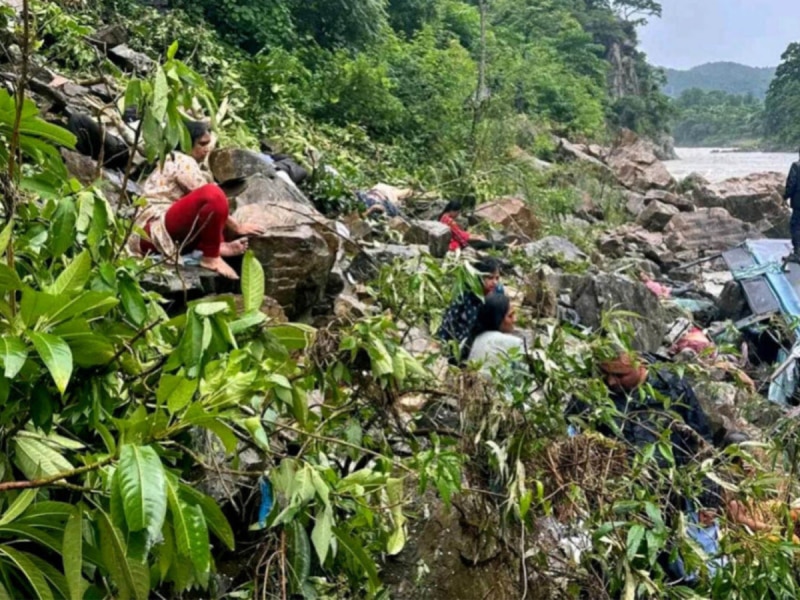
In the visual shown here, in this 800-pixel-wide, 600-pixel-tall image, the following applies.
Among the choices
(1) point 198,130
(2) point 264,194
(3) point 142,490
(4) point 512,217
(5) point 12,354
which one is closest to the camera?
(3) point 142,490

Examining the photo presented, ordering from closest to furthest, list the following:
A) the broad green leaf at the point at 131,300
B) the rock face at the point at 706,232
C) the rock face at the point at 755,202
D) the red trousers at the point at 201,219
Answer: the broad green leaf at the point at 131,300, the red trousers at the point at 201,219, the rock face at the point at 706,232, the rock face at the point at 755,202

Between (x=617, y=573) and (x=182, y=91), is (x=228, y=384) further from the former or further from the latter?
(x=617, y=573)

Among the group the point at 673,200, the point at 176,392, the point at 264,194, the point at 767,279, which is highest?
the point at 176,392

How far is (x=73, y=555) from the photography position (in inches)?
41.0

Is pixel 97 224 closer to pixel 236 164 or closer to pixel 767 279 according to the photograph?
pixel 236 164

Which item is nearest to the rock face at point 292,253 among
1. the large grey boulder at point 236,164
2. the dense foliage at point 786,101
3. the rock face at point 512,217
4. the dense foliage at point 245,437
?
the large grey boulder at point 236,164

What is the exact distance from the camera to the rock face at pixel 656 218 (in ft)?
51.0

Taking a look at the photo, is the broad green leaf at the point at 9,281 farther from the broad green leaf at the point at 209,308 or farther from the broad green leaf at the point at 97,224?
the broad green leaf at the point at 97,224

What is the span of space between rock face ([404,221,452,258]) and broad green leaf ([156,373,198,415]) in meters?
5.28

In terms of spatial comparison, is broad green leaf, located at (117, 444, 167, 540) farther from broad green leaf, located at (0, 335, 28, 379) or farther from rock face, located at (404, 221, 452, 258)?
rock face, located at (404, 221, 452, 258)

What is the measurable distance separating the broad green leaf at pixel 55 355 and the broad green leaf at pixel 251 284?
47 centimetres

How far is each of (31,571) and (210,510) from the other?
0.27 metres

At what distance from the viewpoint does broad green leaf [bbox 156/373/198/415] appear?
3.68 ft

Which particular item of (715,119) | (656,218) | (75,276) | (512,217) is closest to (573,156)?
(656,218)
